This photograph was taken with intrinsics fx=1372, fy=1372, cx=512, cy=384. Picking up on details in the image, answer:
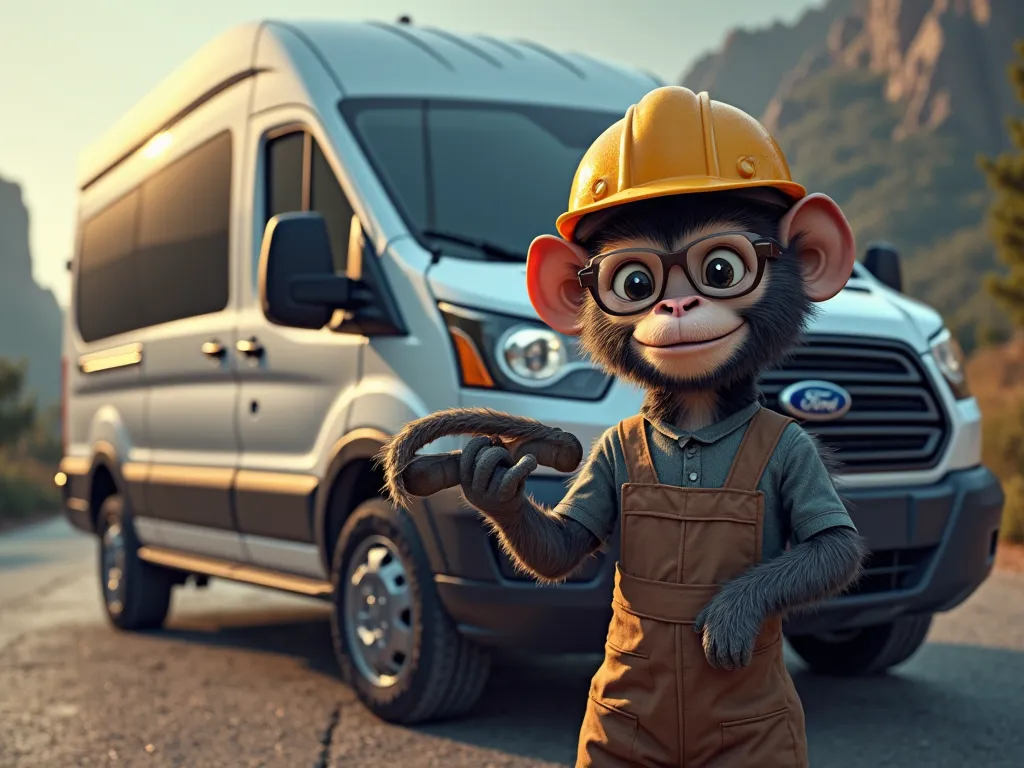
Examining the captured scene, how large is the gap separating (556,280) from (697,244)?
1.17 feet

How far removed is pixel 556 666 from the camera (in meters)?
6.38

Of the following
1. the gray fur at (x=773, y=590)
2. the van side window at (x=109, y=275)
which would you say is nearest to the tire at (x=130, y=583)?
the van side window at (x=109, y=275)

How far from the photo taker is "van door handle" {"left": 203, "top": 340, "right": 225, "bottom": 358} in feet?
20.3

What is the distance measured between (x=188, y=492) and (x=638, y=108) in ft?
15.1

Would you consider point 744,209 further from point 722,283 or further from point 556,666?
point 556,666

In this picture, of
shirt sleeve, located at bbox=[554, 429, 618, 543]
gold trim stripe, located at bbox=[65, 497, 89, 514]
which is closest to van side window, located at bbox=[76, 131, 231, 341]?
gold trim stripe, located at bbox=[65, 497, 89, 514]

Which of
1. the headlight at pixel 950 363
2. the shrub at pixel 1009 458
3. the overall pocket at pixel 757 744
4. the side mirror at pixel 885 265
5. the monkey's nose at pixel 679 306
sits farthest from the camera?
the shrub at pixel 1009 458

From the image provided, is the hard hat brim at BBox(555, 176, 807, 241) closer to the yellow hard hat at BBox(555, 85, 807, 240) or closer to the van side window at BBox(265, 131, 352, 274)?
the yellow hard hat at BBox(555, 85, 807, 240)

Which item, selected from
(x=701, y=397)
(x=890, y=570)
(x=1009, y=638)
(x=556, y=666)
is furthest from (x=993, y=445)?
(x=701, y=397)

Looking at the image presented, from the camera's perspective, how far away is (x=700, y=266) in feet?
8.23

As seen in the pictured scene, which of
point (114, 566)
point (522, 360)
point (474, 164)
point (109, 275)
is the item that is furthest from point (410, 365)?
point (109, 275)

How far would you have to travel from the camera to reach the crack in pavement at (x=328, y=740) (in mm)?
4500

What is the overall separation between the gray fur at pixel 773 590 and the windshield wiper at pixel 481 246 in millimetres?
2734

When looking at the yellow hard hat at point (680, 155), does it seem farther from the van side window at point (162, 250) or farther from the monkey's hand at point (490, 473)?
the van side window at point (162, 250)
